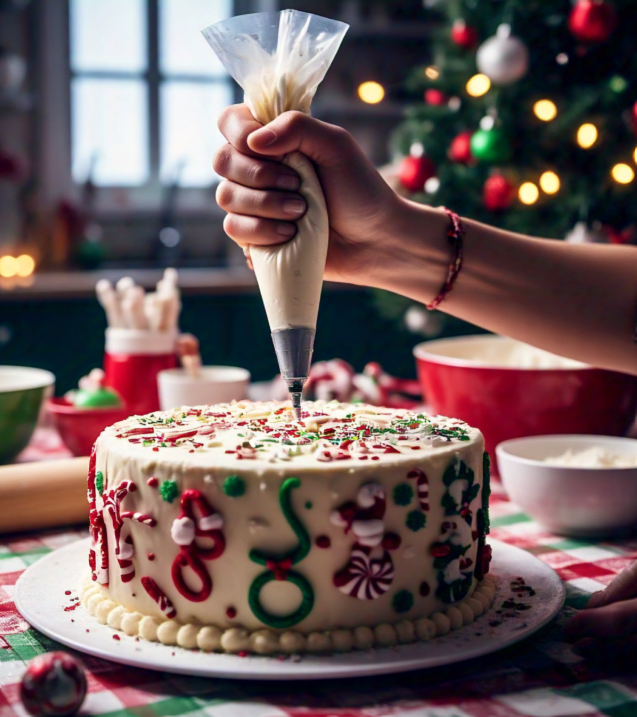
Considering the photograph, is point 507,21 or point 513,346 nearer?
point 513,346

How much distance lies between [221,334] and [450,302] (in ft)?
7.54

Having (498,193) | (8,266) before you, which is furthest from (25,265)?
(498,193)

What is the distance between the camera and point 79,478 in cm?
129

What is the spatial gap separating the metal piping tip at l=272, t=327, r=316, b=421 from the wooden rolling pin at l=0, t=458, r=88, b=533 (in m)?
0.43

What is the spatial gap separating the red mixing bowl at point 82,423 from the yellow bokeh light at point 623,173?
1425mm

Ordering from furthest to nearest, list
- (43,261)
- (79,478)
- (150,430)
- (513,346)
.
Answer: (43,261)
(513,346)
(79,478)
(150,430)

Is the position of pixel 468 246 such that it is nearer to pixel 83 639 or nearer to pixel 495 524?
pixel 495 524

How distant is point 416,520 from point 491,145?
163 cm

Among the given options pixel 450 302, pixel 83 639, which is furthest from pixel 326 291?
pixel 83 639

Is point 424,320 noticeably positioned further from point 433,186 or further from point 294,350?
point 294,350

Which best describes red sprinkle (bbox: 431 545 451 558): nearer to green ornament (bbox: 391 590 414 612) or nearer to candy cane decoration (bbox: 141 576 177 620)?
green ornament (bbox: 391 590 414 612)

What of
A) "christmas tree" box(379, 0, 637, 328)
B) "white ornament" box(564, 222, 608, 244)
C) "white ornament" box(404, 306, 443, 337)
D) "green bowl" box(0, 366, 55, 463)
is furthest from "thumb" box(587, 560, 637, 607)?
"white ornament" box(404, 306, 443, 337)

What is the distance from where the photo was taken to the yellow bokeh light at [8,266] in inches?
154

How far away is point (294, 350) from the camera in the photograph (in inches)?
39.4
